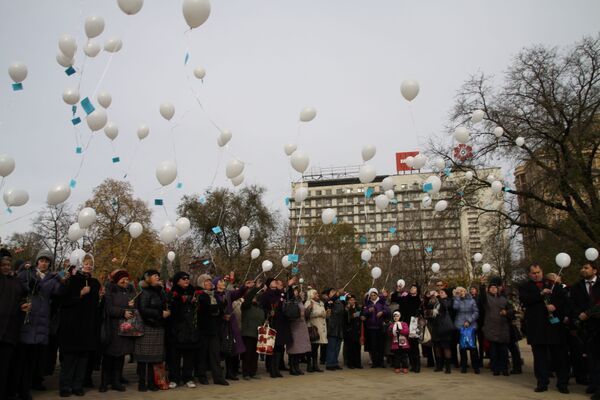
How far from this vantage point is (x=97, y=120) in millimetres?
9047

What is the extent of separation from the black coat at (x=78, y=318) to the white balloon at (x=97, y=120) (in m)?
3.49

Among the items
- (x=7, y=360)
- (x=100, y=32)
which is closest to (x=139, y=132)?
(x=100, y=32)

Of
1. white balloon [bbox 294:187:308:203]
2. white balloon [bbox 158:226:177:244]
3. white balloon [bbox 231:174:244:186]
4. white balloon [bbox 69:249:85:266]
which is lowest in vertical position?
white balloon [bbox 69:249:85:266]

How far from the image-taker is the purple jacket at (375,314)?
9.82m

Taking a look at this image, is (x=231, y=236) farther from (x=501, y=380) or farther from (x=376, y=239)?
(x=376, y=239)

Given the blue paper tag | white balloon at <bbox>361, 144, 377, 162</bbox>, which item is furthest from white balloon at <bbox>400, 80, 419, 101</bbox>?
the blue paper tag

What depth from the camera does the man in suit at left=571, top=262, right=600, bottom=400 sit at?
638 centimetres

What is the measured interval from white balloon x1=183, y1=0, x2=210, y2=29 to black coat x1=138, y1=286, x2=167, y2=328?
4316mm

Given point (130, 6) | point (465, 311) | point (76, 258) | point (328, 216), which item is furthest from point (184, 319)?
point (465, 311)

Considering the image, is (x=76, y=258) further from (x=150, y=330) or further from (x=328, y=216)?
(x=328, y=216)

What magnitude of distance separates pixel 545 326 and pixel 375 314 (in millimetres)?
3613

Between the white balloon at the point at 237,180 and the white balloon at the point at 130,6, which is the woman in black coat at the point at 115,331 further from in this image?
the white balloon at the point at 130,6

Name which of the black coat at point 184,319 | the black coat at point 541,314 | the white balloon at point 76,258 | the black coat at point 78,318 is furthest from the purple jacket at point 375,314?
the white balloon at point 76,258

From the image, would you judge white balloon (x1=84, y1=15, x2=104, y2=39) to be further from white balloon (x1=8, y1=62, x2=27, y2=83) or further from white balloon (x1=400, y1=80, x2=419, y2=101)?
white balloon (x1=400, y1=80, x2=419, y2=101)
